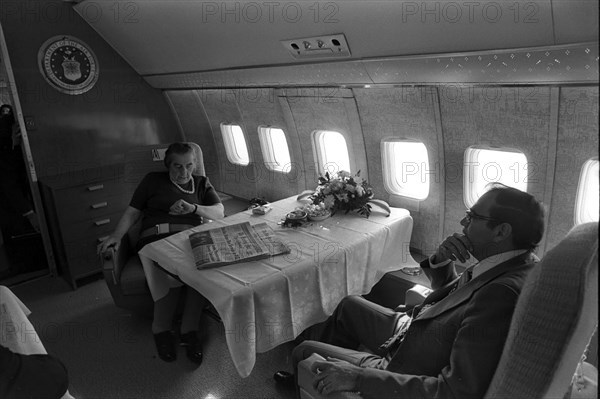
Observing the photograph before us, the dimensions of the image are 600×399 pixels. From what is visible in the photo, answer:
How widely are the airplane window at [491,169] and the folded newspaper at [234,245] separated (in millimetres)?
1898

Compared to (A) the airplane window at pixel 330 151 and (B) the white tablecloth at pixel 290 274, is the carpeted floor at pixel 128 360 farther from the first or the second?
(A) the airplane window at pixel 330 151

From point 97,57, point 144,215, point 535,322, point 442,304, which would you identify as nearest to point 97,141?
point 97,57

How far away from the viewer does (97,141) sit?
5977mm

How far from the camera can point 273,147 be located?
6.17 m

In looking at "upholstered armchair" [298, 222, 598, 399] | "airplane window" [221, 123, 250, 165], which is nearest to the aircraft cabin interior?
"upholstered armchair" [298, 222, 598, 399]

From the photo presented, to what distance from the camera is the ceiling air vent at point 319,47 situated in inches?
121

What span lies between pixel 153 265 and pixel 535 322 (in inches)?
109

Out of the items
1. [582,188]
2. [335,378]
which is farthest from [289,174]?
[335,378]

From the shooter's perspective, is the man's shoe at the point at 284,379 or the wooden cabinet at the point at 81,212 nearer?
the man's shoe at the point at 284,379

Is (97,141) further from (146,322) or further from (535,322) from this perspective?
(535,322)

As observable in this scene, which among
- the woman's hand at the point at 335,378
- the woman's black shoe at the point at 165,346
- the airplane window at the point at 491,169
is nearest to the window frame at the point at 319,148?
the airplane window at the point at 491,169

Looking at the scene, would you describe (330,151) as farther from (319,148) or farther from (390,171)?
(390,171)

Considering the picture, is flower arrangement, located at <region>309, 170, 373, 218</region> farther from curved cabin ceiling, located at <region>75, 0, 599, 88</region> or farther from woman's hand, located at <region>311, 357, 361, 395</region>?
woman's hand, located at <region>311, 357, 361, 395</region>

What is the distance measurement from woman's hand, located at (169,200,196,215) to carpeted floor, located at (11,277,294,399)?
1.09 m
